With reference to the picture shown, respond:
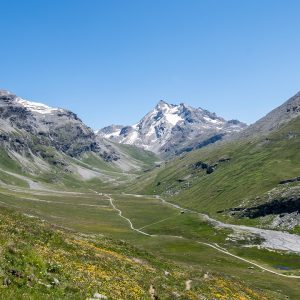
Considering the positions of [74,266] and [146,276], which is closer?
[74,266]

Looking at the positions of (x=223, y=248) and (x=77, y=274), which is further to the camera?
(x=223, y=248)

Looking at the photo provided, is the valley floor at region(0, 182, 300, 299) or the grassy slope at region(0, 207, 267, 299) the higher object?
the grassy slope at region(0, 207, 267, 299)

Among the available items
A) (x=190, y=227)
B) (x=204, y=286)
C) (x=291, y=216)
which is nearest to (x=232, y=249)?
(x=190, y=227)

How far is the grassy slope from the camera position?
25109mm

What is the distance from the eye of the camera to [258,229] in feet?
614

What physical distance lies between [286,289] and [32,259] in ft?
203

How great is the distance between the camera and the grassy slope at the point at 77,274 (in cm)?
2511

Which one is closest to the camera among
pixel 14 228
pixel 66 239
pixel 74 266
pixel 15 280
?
pixel 15 280

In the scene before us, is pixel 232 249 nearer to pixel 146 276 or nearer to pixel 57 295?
pixel 146 276

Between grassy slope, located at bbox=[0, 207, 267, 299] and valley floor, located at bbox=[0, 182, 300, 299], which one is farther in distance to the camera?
valley floor, located at bbox=[0, 182, 300, 299]

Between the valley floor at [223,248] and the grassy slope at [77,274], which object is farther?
the valley floor at [223,248]

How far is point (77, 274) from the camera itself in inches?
1187

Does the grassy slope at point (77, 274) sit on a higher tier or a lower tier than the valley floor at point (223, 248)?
higher

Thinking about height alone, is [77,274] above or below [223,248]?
above
